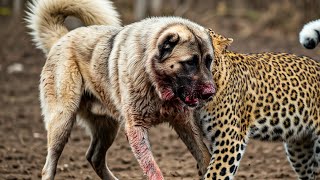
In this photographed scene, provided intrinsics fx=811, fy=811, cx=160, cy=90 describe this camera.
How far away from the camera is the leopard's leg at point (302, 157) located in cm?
831

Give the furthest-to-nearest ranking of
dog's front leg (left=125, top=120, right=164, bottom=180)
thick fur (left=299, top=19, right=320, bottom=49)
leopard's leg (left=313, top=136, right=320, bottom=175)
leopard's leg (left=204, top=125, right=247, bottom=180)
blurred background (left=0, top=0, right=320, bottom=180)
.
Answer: blurred background (left=0, top=0, right=320, bottom=180)
thick fur (left=299, top=19, right=320, bottom=49)
leopard's leg (left=313, top=136, right=320, bottom=175)
leopard's leg (left=204, top=125, right=247, bottom=180)
dog's front leg (left=125, top=120, right=164, bottom=180)

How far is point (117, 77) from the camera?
24.3ft

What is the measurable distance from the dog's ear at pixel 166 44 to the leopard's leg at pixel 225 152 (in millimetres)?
941

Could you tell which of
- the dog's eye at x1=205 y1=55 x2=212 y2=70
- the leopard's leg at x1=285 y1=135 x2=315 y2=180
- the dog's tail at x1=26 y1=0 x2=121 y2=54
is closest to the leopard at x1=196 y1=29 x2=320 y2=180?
the leopard's leg at x1=285 y1=135 x2=315 y2=180

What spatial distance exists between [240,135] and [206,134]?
312 mm

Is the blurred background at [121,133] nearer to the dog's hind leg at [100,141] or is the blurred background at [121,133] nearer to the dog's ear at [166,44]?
the dog's hind leg at [100,141]

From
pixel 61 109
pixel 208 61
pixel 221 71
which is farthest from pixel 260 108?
pixel 61 109

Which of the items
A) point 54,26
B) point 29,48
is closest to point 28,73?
point 29,48

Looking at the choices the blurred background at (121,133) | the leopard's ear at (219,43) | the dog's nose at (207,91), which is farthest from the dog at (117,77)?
the blurred background at (121,133)

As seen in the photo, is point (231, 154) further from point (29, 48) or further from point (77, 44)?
point (29, 48)

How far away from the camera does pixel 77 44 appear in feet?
26.3

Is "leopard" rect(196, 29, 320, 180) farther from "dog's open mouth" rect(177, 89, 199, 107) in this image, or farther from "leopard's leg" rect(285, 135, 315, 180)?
"dog's open mouth" rect(177, 89, 199, 107)

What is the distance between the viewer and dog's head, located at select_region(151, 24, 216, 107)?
6594 mm

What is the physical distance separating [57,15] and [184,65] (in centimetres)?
241
